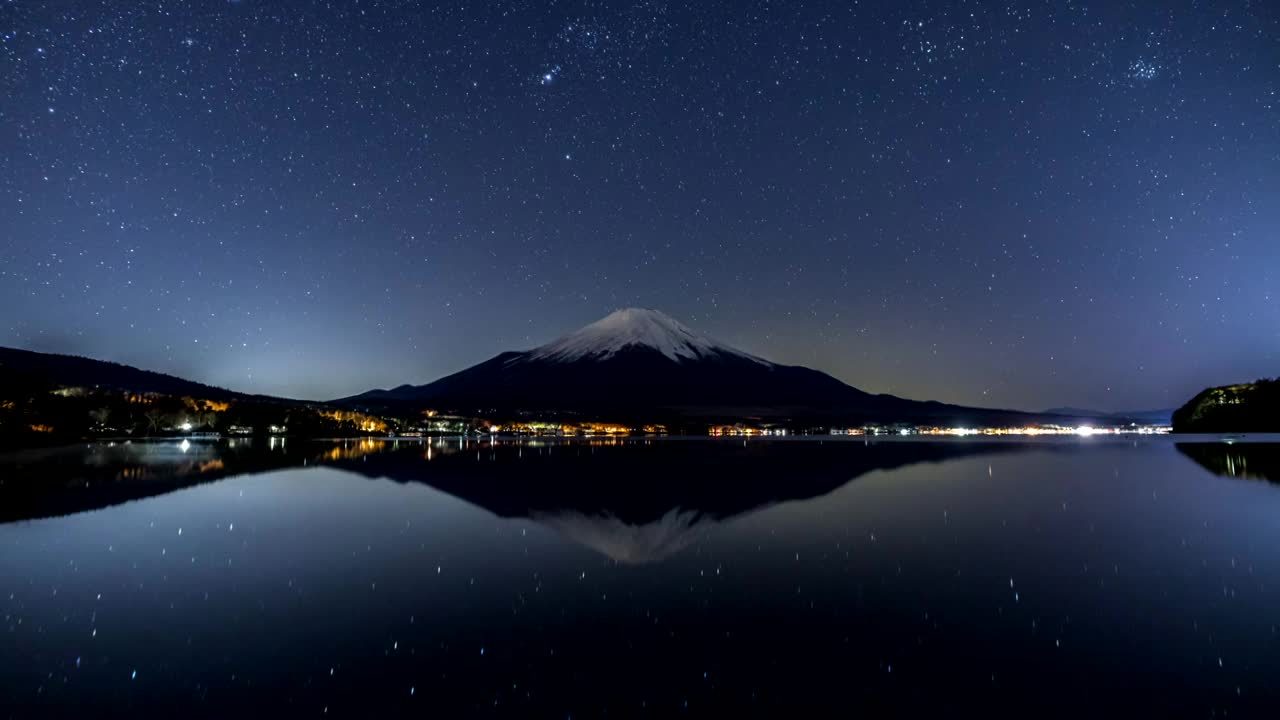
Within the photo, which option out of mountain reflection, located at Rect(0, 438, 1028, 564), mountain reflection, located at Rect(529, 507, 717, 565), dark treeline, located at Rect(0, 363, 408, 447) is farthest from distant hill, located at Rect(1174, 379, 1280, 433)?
dark treeline, located at Rect(0, 363, 408, 447)

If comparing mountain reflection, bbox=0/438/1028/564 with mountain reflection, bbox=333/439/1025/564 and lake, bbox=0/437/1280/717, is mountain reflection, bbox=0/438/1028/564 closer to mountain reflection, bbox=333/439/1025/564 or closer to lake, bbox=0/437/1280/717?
mountain reflection, bbox=333/439/1025/564

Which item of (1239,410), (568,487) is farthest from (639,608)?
(1239,410)

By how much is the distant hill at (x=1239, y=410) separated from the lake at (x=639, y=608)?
107 meters

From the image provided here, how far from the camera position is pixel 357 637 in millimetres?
→ 8375

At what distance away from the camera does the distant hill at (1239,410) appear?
102312 mm

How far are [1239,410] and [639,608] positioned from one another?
432ft

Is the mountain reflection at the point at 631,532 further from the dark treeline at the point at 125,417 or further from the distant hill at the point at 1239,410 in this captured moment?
the distant hill at the point at 1239,410

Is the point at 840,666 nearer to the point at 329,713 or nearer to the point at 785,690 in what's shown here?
the point at 785,690

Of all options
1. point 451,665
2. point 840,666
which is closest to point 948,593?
point 840,666

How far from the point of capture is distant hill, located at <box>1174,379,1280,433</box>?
10231cm

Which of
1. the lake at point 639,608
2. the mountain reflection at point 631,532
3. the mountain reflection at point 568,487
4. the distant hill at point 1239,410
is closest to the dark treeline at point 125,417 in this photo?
the mountain reflection at point 568,487

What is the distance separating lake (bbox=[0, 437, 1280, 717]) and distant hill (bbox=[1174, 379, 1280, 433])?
352ft

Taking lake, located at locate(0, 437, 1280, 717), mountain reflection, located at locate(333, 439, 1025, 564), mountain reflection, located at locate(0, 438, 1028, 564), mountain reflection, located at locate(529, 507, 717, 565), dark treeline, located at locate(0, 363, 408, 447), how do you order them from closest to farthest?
lake, located at locate(0, 437, 1280, 717), mountain reflection, located at locate(529, 507, 717, 565), mountain reflection, located at locate(333, 439, 1025, 564), mountain reflection, located at locate(0, 438, 1028, 564), dark treeline, located at locate(0, 363, 408, 447)

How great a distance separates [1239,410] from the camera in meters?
108
